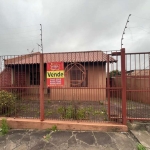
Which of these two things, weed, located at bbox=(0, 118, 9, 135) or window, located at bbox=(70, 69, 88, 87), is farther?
window, located at bbox=(70, 69, 88, 87)

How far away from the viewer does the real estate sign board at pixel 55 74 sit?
13.0 ft

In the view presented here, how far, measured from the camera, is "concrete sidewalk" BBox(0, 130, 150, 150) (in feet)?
9.68

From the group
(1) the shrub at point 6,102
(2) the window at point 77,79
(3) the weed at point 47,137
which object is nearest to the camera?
(3) the weed at point 47,137

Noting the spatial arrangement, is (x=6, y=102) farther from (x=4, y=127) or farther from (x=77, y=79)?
(x=77, y=79)

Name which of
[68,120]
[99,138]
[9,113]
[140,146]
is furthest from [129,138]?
[9,113]

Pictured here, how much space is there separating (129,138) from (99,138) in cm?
82

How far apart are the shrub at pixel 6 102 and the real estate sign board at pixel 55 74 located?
1949mm

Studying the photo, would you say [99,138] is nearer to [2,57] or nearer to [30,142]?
[30,142]

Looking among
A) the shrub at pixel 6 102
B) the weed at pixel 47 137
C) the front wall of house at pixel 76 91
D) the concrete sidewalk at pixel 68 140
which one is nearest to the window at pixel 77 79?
the front wall of house at pixel 76 91

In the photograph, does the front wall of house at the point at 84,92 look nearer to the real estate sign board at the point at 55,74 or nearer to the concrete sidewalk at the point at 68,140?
the real estate sign board at the point at 55,74

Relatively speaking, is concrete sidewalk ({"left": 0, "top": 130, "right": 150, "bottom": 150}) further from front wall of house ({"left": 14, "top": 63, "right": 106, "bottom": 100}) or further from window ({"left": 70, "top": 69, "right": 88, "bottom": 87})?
window ({"left": 70, "top": 69, "right": 88, "bottom": 87})

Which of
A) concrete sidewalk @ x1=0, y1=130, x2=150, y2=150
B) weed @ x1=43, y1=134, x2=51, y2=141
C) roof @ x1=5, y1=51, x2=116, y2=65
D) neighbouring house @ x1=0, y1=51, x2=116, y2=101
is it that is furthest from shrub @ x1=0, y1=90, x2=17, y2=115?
weed @ x1=43, y1=134, x2=51, y2=141

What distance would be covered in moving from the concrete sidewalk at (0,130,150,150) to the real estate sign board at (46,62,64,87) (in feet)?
5.01

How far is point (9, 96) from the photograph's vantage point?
481 cm
